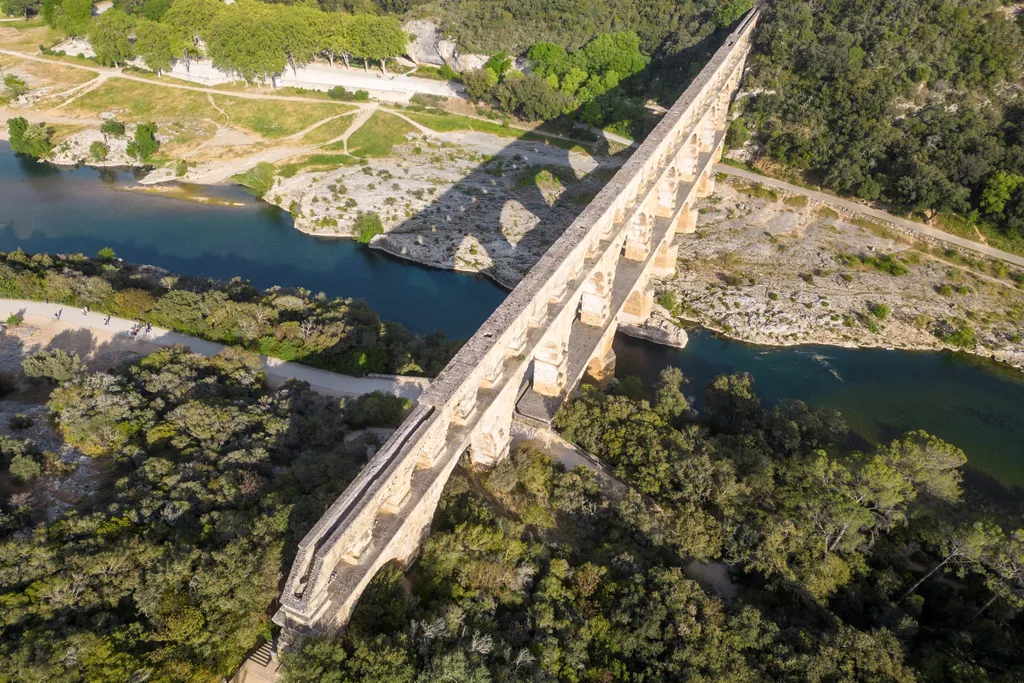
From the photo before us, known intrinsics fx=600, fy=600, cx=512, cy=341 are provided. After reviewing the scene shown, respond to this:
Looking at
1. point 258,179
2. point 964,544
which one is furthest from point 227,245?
point 964,544

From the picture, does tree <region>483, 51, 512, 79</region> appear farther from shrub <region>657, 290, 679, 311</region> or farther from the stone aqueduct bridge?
shrub <region>657, 290, 679, 311</region>

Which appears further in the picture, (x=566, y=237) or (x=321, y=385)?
(x=321, y=385)

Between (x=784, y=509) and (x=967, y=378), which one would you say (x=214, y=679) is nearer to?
(x=784, y=509)

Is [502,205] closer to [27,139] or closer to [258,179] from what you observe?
[258,179]

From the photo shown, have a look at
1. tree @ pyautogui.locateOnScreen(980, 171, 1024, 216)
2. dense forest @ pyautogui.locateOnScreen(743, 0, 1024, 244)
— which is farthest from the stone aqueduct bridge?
Answer: tree @ pyautogui.locateOnScreen(980, 171, 1024, 216)

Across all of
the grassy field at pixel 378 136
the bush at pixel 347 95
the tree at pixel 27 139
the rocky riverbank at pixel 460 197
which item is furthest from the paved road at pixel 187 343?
the bush at pixel 347 95

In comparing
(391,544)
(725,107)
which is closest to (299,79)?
(725,107)

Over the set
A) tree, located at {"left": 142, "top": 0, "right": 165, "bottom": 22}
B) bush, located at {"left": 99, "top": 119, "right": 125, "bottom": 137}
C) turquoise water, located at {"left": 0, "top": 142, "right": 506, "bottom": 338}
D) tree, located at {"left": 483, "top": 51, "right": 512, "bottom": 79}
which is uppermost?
tree, located at {"left": 142, "top": 0, "right": 165, "bottom": 22}
